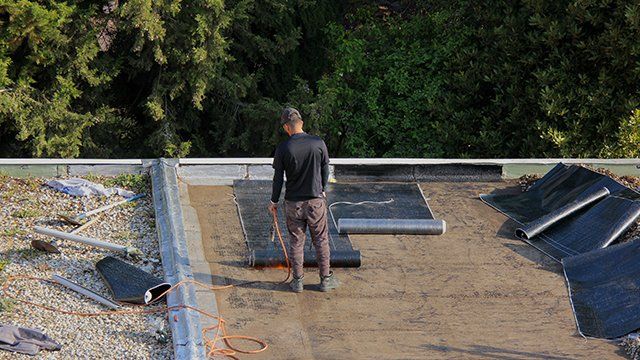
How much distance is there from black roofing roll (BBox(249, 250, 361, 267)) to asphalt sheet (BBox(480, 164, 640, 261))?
6.90ft

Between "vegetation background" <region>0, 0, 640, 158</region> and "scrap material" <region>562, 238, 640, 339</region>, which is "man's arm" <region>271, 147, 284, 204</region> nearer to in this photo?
"scrap material" <region>562, 238, 640, 339</region>

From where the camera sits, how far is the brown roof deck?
8672 mm

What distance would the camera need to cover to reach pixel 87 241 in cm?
1029

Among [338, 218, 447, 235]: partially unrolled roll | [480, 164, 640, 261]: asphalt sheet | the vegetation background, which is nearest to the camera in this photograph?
[480, 164, 640, 261]: asphalt sheet

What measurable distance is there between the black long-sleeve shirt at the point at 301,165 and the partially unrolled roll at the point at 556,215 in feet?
A: 9.01

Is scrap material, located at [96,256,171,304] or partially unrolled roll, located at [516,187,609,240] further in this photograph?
partially unrolled roll, located at [516,187,609,240]

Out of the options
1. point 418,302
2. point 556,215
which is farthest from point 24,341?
point 556,215

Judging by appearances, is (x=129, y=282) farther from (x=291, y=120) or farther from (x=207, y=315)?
(x=291, y=120)

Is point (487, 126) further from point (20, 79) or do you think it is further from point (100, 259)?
point (100, 259)

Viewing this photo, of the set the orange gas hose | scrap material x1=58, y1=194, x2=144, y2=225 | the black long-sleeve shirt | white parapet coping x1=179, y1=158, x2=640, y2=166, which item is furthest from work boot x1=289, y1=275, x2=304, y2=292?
white parapet coping x1=179, y1=158, x2=640, y2=166

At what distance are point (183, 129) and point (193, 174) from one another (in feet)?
17.8

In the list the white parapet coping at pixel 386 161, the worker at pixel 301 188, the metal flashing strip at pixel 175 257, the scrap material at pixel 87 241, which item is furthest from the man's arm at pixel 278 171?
the white parapet coping at pixel 386 161

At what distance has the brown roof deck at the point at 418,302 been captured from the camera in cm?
867

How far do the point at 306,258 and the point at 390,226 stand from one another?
135cm
